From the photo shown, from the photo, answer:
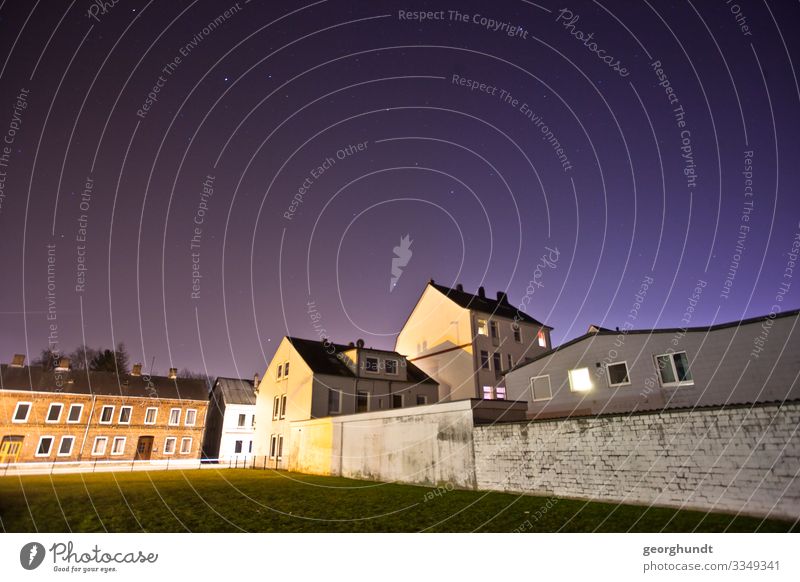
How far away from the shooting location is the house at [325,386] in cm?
3059

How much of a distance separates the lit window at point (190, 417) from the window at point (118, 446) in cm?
567

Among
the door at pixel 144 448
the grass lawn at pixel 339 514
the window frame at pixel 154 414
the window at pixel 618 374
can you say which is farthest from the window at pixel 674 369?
the door at pixel 144 448

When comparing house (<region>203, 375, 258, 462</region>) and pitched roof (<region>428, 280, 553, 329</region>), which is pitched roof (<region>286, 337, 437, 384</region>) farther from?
house (<region>203, 375, 258, 462</region>)

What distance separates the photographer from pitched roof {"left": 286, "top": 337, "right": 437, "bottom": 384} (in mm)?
31844

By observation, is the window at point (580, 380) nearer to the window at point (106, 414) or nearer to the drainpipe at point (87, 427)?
the window at point (106, 414)

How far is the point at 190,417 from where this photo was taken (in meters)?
42.1

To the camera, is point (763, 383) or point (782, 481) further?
point (763, 383)

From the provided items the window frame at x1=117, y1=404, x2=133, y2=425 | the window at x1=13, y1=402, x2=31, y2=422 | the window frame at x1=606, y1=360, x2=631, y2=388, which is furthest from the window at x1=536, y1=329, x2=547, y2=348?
the window at x1=13, y1=402, x2=31, y2=422

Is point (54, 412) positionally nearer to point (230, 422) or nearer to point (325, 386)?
point (230, 422)

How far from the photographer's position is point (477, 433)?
627 inches

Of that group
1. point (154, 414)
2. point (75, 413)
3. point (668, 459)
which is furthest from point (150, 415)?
point (668, 459)
